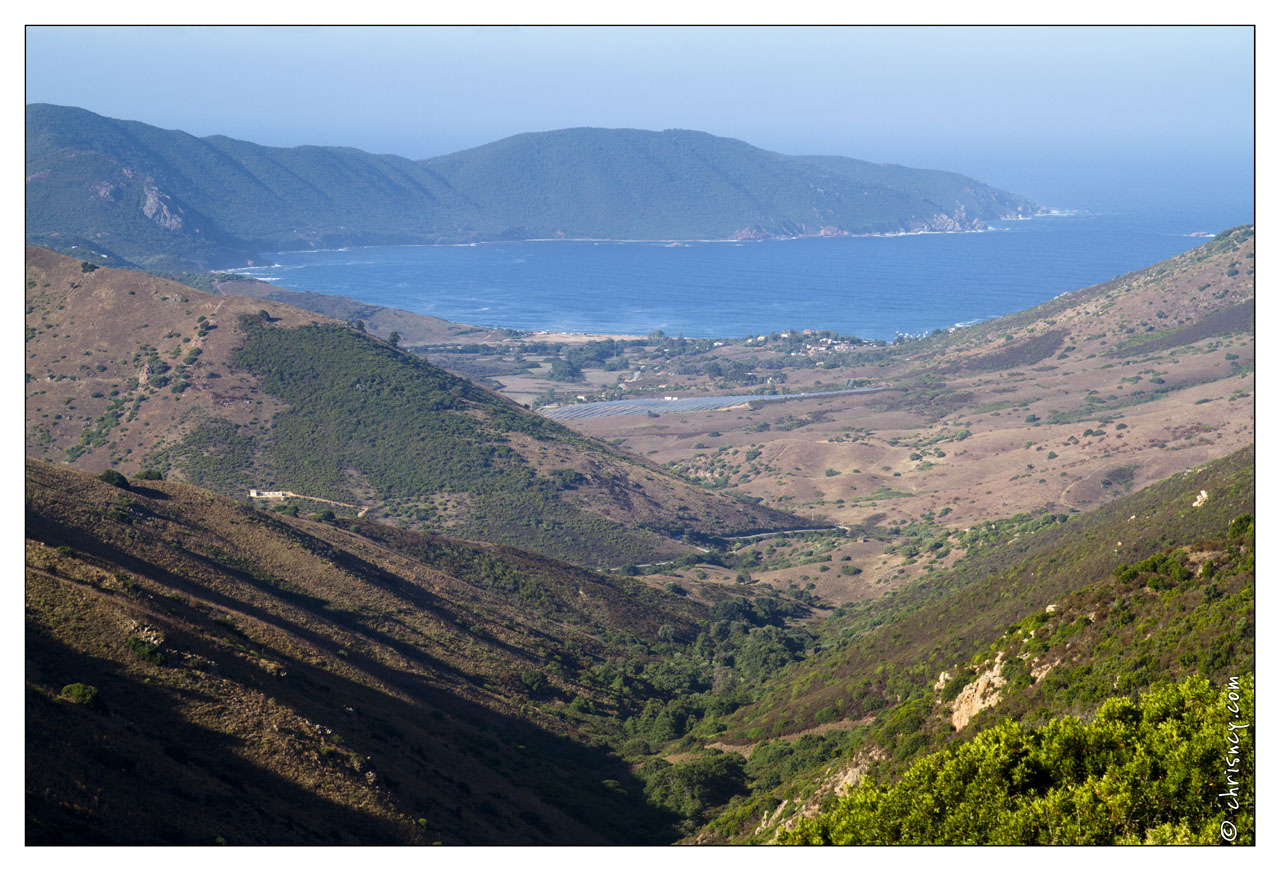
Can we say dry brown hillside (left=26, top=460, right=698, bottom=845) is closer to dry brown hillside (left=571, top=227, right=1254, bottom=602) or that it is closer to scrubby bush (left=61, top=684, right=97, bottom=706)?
scrubby bush (left=61, top=684, right=97, bottom=706)

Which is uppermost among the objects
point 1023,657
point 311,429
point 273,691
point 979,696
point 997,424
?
point 1023,657

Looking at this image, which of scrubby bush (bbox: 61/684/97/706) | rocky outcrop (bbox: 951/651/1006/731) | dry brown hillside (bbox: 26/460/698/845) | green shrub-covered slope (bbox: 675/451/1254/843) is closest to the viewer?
dry brown hillside (bbox: 26/460/698/845)

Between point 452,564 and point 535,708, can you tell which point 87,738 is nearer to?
point 535,708

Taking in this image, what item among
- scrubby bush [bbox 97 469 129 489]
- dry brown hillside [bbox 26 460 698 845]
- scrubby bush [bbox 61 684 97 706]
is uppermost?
scrubby bush [bbox 97 469 129 489]

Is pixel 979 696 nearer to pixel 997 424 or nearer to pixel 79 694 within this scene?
pixel 79 694

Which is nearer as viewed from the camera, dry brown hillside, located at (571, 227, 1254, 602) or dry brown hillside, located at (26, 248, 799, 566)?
dry brown hillside, located at (26, 248, 799, 566)

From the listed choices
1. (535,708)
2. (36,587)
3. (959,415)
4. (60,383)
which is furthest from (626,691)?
(959,415)

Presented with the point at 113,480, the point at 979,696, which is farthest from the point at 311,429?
the point at 979,696

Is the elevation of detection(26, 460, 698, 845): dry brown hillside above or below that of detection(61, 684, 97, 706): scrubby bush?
below

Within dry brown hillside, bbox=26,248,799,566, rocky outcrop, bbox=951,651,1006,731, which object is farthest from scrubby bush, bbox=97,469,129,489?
rocky outcrop, bbox=951,651,1006,731

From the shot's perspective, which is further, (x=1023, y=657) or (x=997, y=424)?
(x=997, y=424)

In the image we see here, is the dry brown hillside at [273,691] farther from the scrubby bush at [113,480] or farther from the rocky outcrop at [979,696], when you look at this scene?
the rocky outcrop at [979,696]
